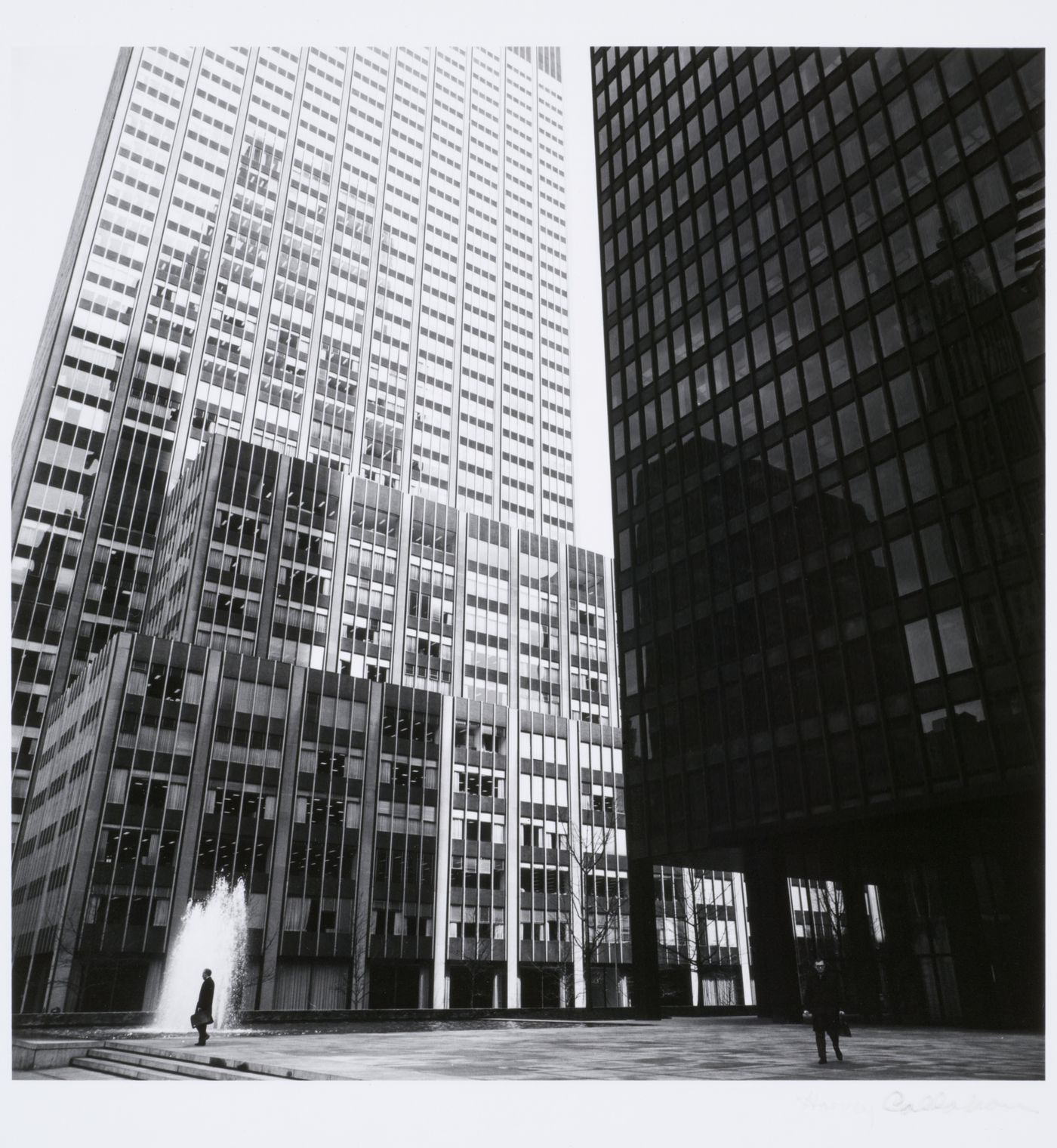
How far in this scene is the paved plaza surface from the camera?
13719 millimetres

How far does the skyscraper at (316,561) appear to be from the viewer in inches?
2336

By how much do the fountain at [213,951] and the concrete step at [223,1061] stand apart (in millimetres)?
34840

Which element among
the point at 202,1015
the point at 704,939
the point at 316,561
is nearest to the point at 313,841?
the point at 316,561

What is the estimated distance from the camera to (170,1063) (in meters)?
14.3

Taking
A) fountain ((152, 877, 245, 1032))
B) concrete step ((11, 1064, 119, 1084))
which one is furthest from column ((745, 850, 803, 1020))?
fountain ((152, 877, 245, 1032))

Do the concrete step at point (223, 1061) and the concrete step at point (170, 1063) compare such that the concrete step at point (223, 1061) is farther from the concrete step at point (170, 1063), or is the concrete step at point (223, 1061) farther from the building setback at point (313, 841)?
the building setback at point (313, 841)

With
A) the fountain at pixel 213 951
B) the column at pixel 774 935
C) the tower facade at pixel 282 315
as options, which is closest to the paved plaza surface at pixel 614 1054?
the column at pixel 774 935

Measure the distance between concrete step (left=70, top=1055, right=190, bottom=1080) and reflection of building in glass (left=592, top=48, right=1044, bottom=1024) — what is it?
2074cm

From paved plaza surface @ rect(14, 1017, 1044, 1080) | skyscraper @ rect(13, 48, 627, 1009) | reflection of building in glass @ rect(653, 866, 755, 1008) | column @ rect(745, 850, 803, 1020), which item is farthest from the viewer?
reflection of building in glass @ rect(653, 866, 755, 1008)

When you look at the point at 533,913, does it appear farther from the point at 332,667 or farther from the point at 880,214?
the point at 880,214

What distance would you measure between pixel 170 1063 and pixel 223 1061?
868 mm

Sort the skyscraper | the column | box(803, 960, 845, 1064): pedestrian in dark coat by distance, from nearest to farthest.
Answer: box(803, 960, 845, 1064): pedestrian in dark coat
the column
the skyscraper
